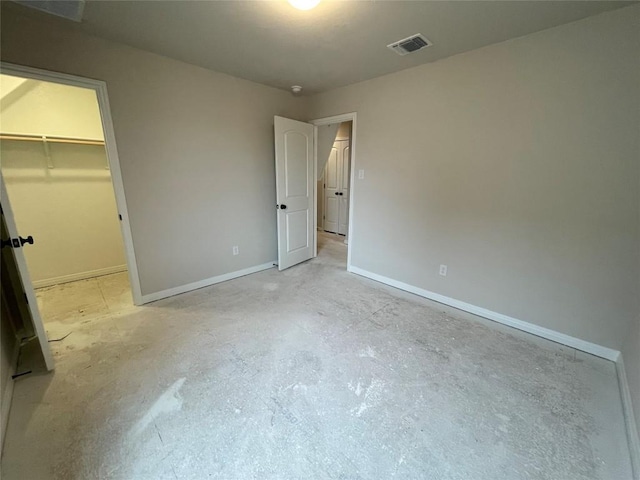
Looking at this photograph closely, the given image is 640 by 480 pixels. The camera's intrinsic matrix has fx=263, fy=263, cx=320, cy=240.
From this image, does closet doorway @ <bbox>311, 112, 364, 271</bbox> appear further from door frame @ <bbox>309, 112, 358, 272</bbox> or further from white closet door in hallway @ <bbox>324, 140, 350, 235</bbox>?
door frame @ <bbox>309, 112, 358, 272</bbox>

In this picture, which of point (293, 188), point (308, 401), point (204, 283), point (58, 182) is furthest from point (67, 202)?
point (308, 401)

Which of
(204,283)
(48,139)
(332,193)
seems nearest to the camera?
(48,139)

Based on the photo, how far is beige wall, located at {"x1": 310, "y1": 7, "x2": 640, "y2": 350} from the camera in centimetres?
179

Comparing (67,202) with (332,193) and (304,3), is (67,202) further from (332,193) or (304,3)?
(332,193)

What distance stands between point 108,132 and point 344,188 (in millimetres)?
4062

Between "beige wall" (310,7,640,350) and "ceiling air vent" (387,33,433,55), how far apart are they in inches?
15.5

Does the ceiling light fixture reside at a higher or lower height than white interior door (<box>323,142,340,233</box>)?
higher

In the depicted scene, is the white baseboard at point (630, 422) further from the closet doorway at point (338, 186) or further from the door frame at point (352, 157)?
the closet doorway at point (338, 186)

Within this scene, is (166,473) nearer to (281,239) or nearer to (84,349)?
(84,349)

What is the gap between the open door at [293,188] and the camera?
3.33 metres

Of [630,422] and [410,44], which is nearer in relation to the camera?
[630,422]

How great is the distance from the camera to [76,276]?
3.22 meters

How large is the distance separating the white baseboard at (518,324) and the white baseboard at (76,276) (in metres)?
3.52

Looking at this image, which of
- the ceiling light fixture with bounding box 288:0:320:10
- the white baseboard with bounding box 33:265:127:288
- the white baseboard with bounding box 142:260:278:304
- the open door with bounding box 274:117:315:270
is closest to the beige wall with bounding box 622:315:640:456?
the ceiling light fixture with bounding box 288:0:320:10
